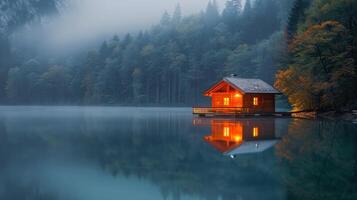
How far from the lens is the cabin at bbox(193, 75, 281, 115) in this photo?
45031mm

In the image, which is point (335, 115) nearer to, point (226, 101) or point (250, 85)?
point (250, 85)

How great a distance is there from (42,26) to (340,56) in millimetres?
141294

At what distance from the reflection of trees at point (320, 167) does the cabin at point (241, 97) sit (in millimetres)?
24464

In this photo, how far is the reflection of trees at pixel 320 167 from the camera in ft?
33.1

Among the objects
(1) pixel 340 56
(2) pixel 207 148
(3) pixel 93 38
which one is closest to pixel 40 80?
(3) pixel 93 38

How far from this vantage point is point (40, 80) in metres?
114

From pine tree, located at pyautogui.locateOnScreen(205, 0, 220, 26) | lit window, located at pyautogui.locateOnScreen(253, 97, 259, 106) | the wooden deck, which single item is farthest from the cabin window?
pine tree, located at pyautogui.locateOnScreen(205, 0, 220, 26)

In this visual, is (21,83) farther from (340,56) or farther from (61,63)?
(340,56)

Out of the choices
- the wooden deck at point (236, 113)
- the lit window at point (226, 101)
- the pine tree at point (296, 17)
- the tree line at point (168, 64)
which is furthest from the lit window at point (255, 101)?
the tree line at point (168, 64)

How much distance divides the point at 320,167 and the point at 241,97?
32467mm

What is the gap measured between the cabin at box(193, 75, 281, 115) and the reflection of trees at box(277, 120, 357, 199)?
2446 centimetres

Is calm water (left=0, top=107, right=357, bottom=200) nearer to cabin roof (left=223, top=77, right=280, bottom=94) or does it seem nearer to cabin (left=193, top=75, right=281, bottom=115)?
cabin (left=193, top=75, right=281, bottom=115)

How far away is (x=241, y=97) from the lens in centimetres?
4541

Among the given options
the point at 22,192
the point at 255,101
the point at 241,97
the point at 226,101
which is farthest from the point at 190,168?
the point at 226,101
